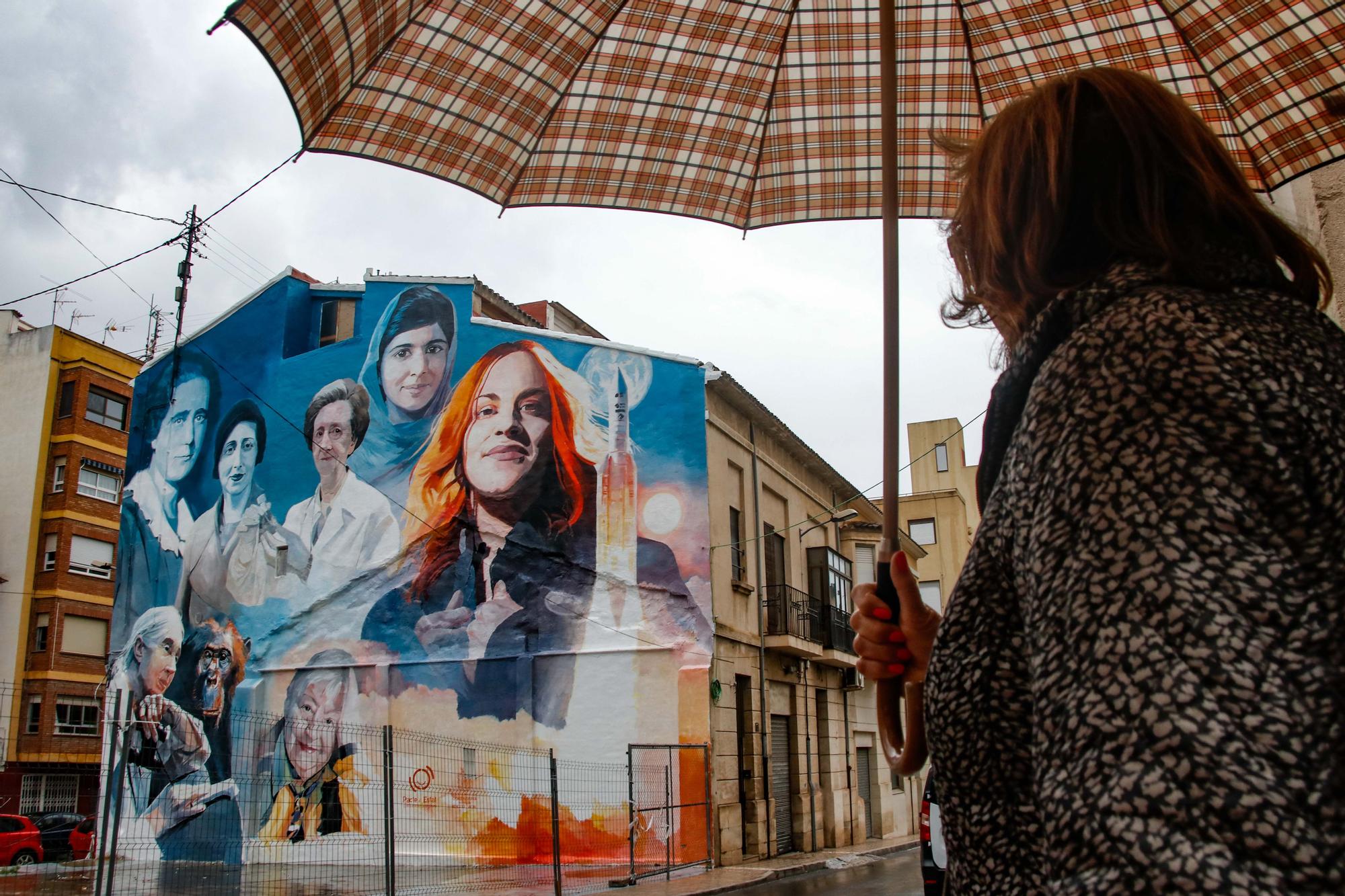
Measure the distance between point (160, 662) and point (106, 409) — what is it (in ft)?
62.9

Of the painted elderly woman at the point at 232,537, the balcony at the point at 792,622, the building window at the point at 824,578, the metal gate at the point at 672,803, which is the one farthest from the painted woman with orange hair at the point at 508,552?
the building window at the point at 824,578

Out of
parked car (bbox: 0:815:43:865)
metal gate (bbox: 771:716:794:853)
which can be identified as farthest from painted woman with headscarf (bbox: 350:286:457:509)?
parked car (bbox: 0:815:43:865)

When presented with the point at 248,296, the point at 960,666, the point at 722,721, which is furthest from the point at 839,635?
the point at 960,666

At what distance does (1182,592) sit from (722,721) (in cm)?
1804

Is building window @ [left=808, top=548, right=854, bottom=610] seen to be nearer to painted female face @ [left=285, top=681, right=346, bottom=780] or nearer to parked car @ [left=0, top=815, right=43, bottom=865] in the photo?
painted female face @ [left=285, top=681, right=346, bottom=780]

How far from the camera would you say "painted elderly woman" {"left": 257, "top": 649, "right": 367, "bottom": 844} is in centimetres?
1902

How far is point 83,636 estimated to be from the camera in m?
35.4

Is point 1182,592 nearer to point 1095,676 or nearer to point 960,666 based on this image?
point 1095,676

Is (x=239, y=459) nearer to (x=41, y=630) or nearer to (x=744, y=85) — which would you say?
(x=41, y=630)

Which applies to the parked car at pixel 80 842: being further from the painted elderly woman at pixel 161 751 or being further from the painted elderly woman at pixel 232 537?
the painted elderly woman at pixel 232 537

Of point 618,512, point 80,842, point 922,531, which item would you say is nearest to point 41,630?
point 80,842

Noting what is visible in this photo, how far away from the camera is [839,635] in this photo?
24547 millimetres

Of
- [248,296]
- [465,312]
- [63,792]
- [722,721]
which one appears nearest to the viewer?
[722,721]

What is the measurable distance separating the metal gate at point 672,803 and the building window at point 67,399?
28658 millimetres
